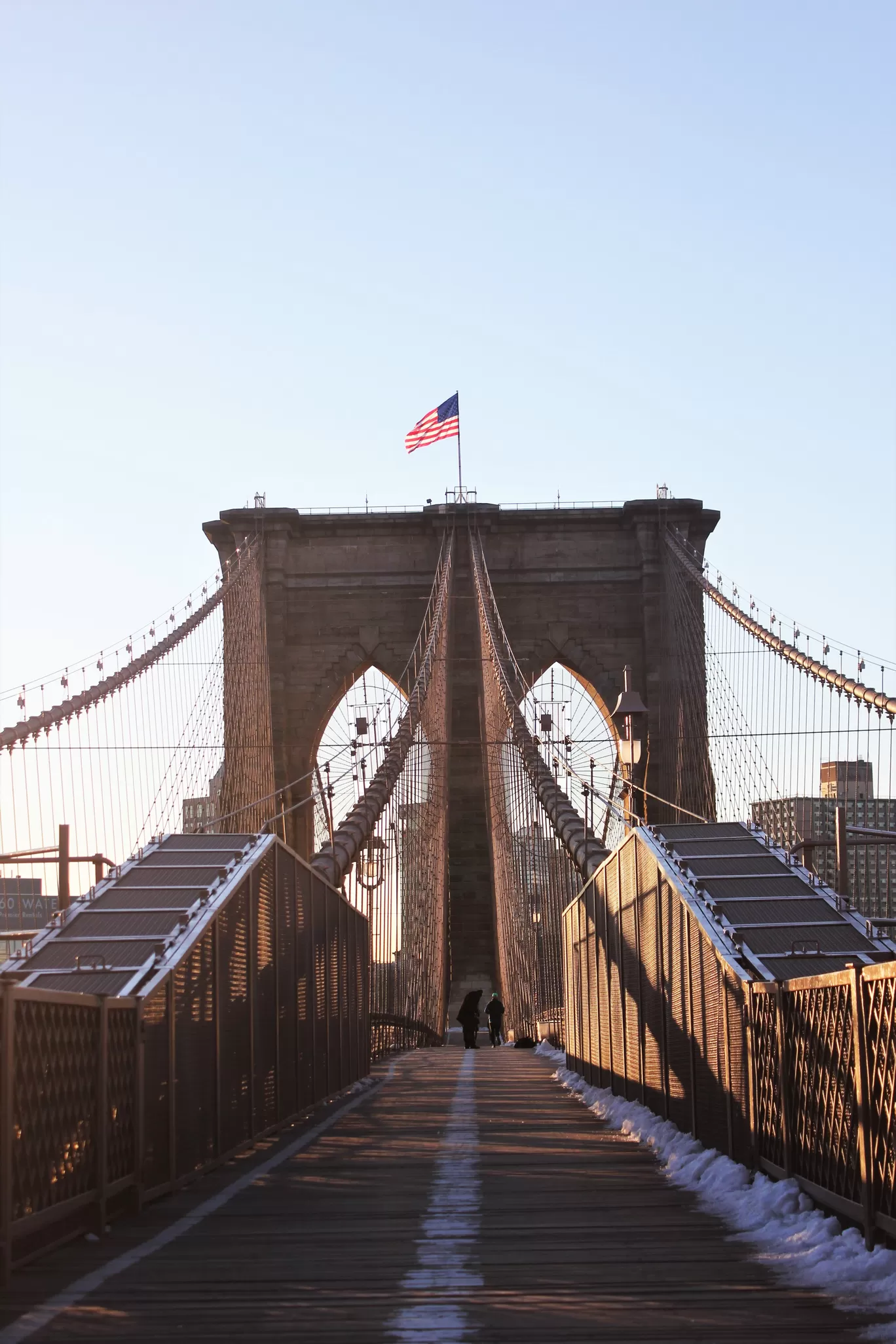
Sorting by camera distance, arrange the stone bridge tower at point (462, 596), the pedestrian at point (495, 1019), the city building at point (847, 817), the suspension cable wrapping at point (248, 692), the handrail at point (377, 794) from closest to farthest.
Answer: the city building at point (847, 817), the handrail at point (377, 794), the pedestrian at point (495, 1019), the suspension cable wrapping at point (248, 692), the stone bridge tower at point (462, 596)

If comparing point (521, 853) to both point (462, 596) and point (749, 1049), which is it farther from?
point (749, 1049)

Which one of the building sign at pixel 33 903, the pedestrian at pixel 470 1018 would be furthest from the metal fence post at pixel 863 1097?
the pedestrian at pixel 470 1018

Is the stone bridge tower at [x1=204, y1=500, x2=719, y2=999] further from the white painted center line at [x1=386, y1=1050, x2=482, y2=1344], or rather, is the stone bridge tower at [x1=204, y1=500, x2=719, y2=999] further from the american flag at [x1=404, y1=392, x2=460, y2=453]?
the white painted center line at [x1=386, y1=1050, x2=482, y2=1344]

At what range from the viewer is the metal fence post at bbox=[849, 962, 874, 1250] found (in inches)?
171

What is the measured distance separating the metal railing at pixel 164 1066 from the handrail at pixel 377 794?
2165mm

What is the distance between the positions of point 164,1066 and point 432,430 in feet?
107

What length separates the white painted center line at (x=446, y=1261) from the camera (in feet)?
12.4

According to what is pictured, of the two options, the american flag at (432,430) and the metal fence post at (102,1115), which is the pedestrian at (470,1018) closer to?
the american flag at (432,430)

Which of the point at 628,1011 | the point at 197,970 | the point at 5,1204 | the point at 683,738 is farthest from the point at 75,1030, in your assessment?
the point at 683,738

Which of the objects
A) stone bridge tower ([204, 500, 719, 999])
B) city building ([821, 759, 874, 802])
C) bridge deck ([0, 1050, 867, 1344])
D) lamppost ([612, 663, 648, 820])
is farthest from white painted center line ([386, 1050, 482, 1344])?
stone bridge tower ([204, 500, 719, 999])

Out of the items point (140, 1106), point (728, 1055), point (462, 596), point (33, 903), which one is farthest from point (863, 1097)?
point (462, 596)

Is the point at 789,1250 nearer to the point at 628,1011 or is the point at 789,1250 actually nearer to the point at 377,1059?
the point at 628,1011

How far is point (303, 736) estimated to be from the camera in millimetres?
35000

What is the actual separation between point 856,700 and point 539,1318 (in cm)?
1569
